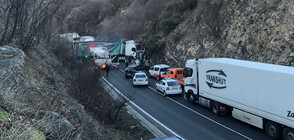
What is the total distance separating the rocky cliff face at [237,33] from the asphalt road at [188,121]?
7510mm

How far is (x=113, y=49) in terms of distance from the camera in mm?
45000

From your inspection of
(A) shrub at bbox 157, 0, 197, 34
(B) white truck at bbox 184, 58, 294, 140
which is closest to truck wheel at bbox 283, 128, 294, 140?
(B) white truck at bbox 184, 58, 294, 140

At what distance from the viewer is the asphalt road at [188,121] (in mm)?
13367

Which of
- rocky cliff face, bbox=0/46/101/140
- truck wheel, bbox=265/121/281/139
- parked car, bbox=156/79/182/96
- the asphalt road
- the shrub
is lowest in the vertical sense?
the asphalt road

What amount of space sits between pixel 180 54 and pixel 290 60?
1556 cm

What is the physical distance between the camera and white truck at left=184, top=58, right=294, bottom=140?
452 inches

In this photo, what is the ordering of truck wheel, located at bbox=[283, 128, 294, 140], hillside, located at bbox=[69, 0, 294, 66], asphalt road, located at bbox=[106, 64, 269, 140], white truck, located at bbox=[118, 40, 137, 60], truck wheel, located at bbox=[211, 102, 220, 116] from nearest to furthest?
truck wheel, located at bbox=[283, 128, 294, 140]
asphalt road, located at bbox=[106, 64, 269, 140]
truck wheel, located at bbox=[211, 102, 220, 116]
hillside, located at bbox=[69, 0, 294, 66]
white truck, located at bbox=[118, 40, 137, 60]

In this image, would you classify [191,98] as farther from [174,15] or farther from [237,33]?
[174,15]

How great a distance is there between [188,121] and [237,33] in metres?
13.8

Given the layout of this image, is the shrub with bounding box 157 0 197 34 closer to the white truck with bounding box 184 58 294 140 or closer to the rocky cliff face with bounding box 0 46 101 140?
the white truck with bounding box 184 58 294 140

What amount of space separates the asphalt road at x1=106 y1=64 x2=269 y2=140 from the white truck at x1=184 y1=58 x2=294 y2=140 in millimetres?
533

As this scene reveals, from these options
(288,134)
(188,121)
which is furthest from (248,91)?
(188,121)

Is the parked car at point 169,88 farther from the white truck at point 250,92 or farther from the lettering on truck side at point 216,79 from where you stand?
the lettering on truck side at point 216,79

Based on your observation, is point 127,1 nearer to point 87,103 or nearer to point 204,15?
point 204,15
